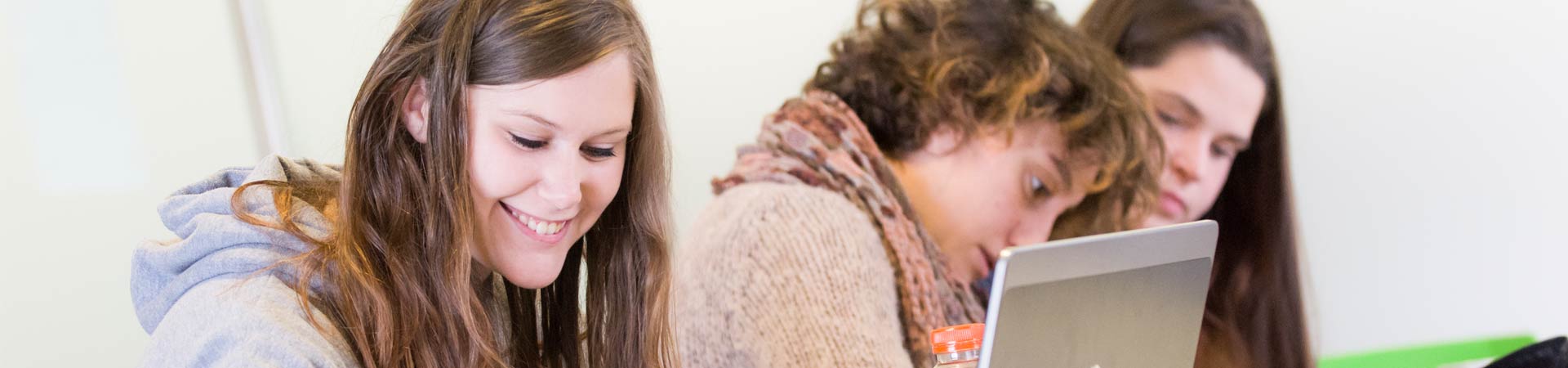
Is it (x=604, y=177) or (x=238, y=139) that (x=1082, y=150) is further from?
(x=238, y=139)

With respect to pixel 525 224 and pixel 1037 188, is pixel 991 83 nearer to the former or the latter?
pixel 1037 188

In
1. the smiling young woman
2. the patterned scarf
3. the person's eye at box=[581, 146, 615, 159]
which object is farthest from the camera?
the patterned scarf

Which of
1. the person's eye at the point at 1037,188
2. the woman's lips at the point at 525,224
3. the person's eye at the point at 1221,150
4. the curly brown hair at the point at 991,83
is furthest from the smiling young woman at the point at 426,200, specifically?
the person's eye at the point at 1221,150

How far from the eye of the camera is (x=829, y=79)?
6.94ft

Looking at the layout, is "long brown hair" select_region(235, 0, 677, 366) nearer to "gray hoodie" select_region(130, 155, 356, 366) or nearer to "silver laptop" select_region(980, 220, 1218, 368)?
"gray hoodie" select_region(130, 155, 356, 366)

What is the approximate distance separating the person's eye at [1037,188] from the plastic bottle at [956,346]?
1114 millimetres

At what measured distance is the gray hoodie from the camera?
100cm

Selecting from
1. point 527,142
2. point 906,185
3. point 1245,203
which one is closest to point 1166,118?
point 1245,203

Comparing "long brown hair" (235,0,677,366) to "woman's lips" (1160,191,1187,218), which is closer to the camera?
"long brown hair" (235,0,677,366)

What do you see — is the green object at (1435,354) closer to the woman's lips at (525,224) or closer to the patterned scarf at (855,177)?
the patterned scarf at (855,177)

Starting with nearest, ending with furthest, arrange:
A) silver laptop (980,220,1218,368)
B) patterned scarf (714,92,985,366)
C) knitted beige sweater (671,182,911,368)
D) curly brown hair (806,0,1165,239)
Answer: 1. silver laptop (980,220,1218,368)
2. knitted beige sweater (671,182,911,368)
3. patterned scarf (714,92,985,366)
4. curly brown hair (806,0,1165,239)

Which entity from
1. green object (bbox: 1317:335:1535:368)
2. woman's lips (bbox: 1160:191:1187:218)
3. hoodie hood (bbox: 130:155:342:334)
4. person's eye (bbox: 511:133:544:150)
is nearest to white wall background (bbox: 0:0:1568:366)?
green object (bbox: 1317:335:1535:368)

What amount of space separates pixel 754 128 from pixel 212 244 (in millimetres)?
1198

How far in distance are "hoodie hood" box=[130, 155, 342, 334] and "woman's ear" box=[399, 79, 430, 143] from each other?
0.38 feet
